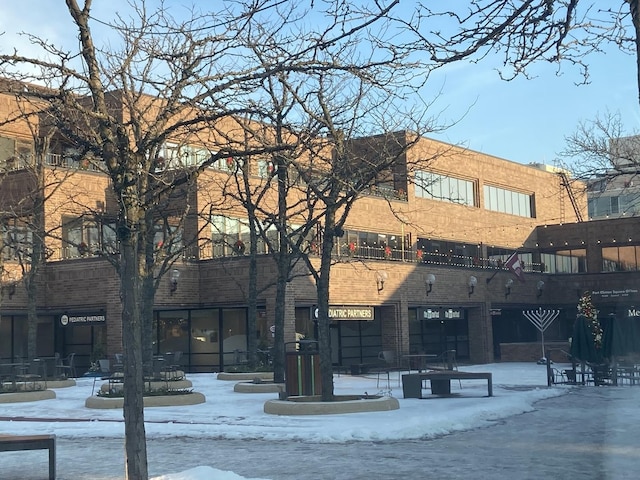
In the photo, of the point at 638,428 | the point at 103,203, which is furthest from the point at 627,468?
the point at 103,203

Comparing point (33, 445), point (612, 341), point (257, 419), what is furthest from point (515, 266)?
→ point (33, 445)

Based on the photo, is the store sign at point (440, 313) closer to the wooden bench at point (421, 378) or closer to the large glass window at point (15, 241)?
the large glass window at point (15, 241)

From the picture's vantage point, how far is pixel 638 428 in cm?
1377

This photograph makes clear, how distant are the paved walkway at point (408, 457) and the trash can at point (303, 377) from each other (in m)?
4.26

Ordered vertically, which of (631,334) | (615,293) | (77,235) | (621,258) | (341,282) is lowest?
(631,334)

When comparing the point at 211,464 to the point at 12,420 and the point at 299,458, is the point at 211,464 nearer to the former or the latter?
the point at 299,458

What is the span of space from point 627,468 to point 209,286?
81.6 ft

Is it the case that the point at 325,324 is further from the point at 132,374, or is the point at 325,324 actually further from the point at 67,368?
the point at 67,368

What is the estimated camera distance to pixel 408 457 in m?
11.2

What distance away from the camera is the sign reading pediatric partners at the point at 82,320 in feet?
107

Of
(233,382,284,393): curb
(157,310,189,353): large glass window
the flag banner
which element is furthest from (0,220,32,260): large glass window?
the flag banner

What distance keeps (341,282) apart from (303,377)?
1591 centimetres

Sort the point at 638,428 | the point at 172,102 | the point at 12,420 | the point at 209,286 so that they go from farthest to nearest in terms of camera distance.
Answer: the point at 209,286, the point at 12,420, the point at 638,428, the point at 172,102

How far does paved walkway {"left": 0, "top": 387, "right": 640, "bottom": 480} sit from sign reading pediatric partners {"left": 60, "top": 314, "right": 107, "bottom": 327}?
19030mm
